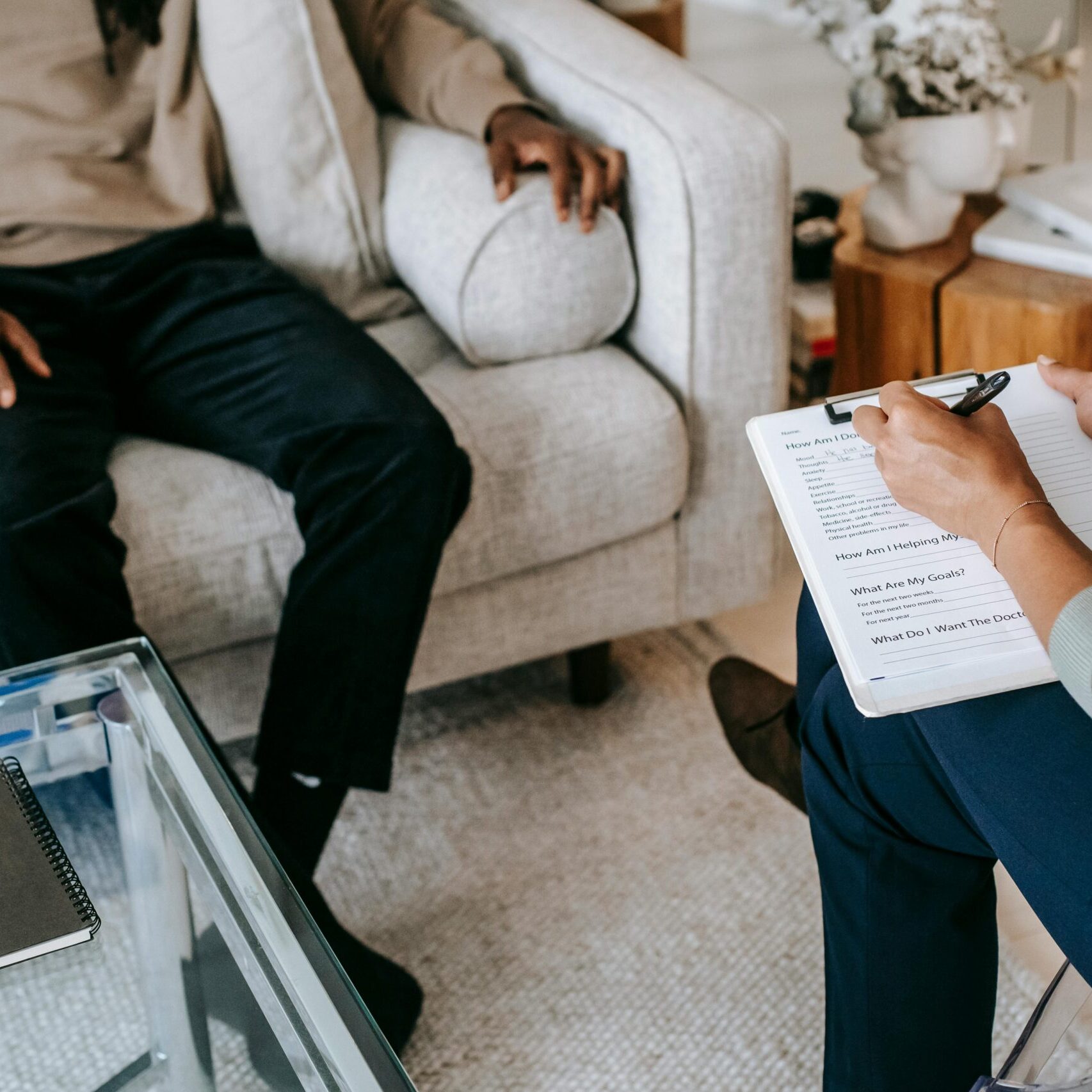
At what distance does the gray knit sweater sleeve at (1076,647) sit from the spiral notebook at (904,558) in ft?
0.13

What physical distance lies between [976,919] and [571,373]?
0.68 m

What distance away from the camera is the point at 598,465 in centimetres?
125

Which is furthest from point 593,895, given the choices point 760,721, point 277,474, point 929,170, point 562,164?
point 929,170

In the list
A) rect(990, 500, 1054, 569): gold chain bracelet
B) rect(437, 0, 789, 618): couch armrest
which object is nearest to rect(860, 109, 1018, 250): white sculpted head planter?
rect(437, 0, 789, 618): couch armrest

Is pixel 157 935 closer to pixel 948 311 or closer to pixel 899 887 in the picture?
pixel 899 887

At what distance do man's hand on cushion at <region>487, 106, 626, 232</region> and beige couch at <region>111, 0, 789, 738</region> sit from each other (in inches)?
1.0

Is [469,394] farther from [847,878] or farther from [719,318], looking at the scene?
[847,878]

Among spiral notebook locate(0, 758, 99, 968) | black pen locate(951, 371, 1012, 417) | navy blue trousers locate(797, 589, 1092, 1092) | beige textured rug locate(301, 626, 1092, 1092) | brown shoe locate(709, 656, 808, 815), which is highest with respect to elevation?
Result: black pen locate(951, 371, 1012, 417)

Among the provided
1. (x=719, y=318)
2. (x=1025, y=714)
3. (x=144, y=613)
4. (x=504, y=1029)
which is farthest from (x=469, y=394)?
(x=1025, y=714)

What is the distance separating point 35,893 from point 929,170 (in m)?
1.28

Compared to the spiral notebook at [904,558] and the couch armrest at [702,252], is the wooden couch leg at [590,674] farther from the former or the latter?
the spiral notebook at [904,558]

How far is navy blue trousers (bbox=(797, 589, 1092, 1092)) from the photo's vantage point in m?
0.78

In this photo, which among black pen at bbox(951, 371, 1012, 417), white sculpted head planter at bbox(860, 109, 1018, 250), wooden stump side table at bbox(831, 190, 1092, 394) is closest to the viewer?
black pen at bbox(951, 371, 1012, 417)

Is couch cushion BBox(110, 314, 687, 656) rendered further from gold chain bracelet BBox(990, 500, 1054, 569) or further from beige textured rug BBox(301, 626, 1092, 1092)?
gold chain bracelet BBox(990, 500, 1054, 569)
